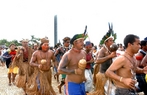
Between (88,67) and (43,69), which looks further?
(88,67)

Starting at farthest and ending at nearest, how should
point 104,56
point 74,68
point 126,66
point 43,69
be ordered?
point 43,69, point 104,56, point 74,68, point 126,66

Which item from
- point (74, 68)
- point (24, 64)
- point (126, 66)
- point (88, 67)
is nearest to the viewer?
point (126, 66)

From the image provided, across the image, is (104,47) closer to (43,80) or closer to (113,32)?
(113,32)

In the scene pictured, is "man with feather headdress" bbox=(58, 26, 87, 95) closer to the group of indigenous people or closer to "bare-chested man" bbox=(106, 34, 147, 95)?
the group of indigenous people

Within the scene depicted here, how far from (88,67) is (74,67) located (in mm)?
2269

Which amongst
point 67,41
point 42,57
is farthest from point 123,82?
point 67,41

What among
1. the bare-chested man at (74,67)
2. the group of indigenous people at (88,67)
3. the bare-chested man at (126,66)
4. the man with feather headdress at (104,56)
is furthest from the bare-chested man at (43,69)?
the bare-chested man at (126,66)

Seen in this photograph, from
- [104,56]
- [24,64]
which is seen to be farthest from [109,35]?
[24,64]

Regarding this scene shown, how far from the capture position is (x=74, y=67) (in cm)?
502

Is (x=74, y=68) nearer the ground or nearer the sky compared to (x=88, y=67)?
nearer the sky

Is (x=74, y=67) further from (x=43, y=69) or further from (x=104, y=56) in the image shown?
(x=43, y=69)

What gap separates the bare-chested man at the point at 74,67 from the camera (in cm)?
488

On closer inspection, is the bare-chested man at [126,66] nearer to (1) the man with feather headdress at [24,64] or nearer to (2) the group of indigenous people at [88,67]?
(2) the group of indigenous people at [88,67]

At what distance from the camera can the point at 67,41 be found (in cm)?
833
